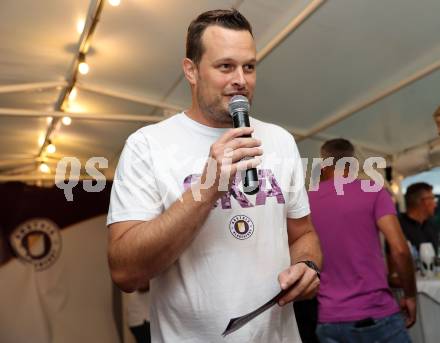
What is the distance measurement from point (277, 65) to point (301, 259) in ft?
10.9

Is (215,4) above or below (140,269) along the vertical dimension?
above

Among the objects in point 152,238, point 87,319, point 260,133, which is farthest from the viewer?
point 87,319

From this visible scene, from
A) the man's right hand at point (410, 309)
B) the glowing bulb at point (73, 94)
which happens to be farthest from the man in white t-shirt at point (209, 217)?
the glowing bulb at point (73, 94)

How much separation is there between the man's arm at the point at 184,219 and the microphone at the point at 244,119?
0.04 metres

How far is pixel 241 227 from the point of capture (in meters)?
1.24

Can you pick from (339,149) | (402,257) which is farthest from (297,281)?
(339,149)

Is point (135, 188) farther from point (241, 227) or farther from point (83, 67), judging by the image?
point (83, 67)

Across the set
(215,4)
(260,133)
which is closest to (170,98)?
(215,4)

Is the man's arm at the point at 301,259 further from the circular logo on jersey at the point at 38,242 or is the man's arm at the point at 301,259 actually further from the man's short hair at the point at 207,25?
the circular logo on jersey at the point at 38,242

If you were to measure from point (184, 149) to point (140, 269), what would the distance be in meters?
0.35

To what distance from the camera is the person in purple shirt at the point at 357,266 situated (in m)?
2.38

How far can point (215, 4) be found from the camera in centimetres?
361

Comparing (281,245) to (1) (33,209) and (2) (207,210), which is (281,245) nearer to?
(2) (207,210)

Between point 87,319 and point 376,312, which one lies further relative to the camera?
point 87,319
